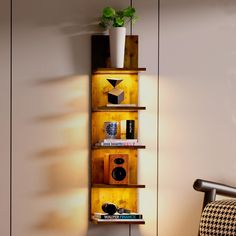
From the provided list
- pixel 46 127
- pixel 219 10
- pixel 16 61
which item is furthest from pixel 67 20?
pixel 219 10

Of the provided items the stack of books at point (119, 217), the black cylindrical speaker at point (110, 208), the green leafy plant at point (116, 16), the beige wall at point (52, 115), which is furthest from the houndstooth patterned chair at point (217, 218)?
the green leafy plant at point (116, 16)

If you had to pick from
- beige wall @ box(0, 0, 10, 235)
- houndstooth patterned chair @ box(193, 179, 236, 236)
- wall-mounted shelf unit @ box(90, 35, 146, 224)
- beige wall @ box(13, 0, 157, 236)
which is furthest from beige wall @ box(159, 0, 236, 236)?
beige wall @ box(0, 0, 10, 235)

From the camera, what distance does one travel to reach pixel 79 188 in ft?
14.8

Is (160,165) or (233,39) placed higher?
(233,39)

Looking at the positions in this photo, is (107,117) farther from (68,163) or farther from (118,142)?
(68,163)

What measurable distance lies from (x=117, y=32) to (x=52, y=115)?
2.34 feet

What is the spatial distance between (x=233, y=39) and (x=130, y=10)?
2.51 ft

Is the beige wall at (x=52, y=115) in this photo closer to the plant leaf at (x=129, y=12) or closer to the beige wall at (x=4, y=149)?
the beige wall at (x=4, y=149)

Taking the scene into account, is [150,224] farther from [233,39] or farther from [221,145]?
[233,39]

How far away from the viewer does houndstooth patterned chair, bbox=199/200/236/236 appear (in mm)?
3959

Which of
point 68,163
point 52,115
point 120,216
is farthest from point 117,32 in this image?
point 120,216

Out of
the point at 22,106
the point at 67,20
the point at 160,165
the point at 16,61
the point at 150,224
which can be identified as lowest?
the point at 150,224

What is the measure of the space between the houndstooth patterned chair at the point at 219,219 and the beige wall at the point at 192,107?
47 centimetres

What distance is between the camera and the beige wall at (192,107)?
4551mm
